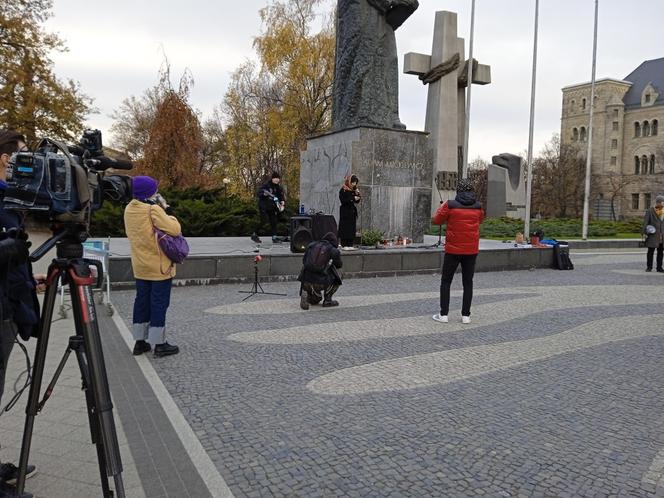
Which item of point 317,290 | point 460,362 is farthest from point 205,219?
point 460,362

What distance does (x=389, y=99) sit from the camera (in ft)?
51.1

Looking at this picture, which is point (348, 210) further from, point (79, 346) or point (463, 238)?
point (79, 346)

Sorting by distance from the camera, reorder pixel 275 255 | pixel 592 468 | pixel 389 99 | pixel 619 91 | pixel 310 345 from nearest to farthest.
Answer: pixel 592 468
pixel 310 345
pixel 275 255
pixel 389 99
pixel 619 91

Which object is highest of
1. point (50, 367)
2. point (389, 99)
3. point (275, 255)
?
point (389, 99)

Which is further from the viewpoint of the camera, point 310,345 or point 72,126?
point 72,126

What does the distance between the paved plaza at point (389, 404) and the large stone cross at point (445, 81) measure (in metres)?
24.4

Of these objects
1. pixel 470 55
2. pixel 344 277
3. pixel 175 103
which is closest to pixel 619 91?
pixel 470 55

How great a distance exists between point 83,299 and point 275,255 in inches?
338

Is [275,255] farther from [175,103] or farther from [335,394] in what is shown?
[175,103]

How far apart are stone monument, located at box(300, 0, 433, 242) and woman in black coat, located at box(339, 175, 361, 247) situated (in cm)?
150

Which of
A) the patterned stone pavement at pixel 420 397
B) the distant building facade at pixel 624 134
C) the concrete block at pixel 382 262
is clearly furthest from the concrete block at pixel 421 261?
the distant building facade at pixel 624 134

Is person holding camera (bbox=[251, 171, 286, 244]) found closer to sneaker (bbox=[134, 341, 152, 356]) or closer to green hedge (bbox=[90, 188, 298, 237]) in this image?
green hedge (bbox=[90, 188, 298, 237])

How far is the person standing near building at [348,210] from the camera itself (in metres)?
12.7

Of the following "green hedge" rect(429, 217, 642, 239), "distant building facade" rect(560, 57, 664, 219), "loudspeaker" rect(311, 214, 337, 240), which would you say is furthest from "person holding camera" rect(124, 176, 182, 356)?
"distant building facade" rect(560, 57, 664, 219)
